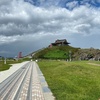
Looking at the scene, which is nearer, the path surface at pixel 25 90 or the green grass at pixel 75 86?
the path surface at pixel 25 90

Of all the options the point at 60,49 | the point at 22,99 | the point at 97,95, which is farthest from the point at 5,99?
the point at 60,49

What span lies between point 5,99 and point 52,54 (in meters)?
160

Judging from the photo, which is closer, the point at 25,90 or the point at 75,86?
the point at 25,90

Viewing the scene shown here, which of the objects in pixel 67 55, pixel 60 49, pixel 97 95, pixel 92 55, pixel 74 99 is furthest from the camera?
pixel 60 49

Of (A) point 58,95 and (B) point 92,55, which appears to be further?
(B) point 92,55

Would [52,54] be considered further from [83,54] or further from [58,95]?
[58,95]

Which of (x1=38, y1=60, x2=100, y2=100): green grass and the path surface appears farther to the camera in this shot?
(x1=38, y1=60, x2=100, y2=100): green grass

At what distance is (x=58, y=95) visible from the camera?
14.2 m

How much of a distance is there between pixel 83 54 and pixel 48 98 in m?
139

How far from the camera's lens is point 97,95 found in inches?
547

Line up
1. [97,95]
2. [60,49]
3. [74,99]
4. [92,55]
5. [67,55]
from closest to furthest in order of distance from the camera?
[74,99] → [97,95] → [92,55] → [67,55] → [60,49]

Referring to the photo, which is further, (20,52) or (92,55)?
(20,52)

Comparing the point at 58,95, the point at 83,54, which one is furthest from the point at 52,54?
the point at 58,95

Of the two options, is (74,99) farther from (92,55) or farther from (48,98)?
(92,55)
